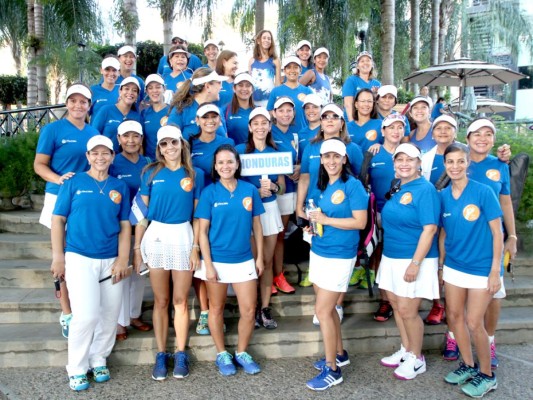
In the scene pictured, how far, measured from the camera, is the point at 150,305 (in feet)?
17.7

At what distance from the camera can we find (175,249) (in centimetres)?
438

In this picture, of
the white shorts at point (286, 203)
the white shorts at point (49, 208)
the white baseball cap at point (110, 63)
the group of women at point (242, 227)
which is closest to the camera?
the group of women at point (242, 227)

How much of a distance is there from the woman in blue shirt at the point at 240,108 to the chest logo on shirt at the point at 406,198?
202cm

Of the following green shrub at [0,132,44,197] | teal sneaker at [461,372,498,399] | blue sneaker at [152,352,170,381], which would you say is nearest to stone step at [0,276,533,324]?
blue sneaker at [152,352,170,381]

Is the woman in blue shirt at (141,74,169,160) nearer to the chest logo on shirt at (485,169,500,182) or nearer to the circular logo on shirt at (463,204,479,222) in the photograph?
the circular logo on shirt at (463,204,479,222)

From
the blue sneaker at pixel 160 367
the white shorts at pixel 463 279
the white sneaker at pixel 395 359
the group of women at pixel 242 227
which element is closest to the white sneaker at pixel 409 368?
the group of women at pixel 242 227

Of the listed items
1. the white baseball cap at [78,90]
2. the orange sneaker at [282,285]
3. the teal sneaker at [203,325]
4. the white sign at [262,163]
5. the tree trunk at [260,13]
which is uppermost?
the tree trunk at [260,13]

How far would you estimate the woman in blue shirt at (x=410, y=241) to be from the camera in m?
4.13

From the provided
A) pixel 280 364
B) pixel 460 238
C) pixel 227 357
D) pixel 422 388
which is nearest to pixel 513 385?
pixel 422 388

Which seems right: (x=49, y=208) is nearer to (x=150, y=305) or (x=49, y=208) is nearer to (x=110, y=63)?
(x=150, y=305)

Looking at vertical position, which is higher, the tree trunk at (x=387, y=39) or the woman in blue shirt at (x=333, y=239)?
the tree trunk at (x=387, y=39)

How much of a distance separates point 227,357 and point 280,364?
1.91 feet

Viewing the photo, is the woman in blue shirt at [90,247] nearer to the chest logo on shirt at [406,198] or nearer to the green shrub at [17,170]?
the chest logo on shirt at [406,198]

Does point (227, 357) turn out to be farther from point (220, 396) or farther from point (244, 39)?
point (244, 39)
